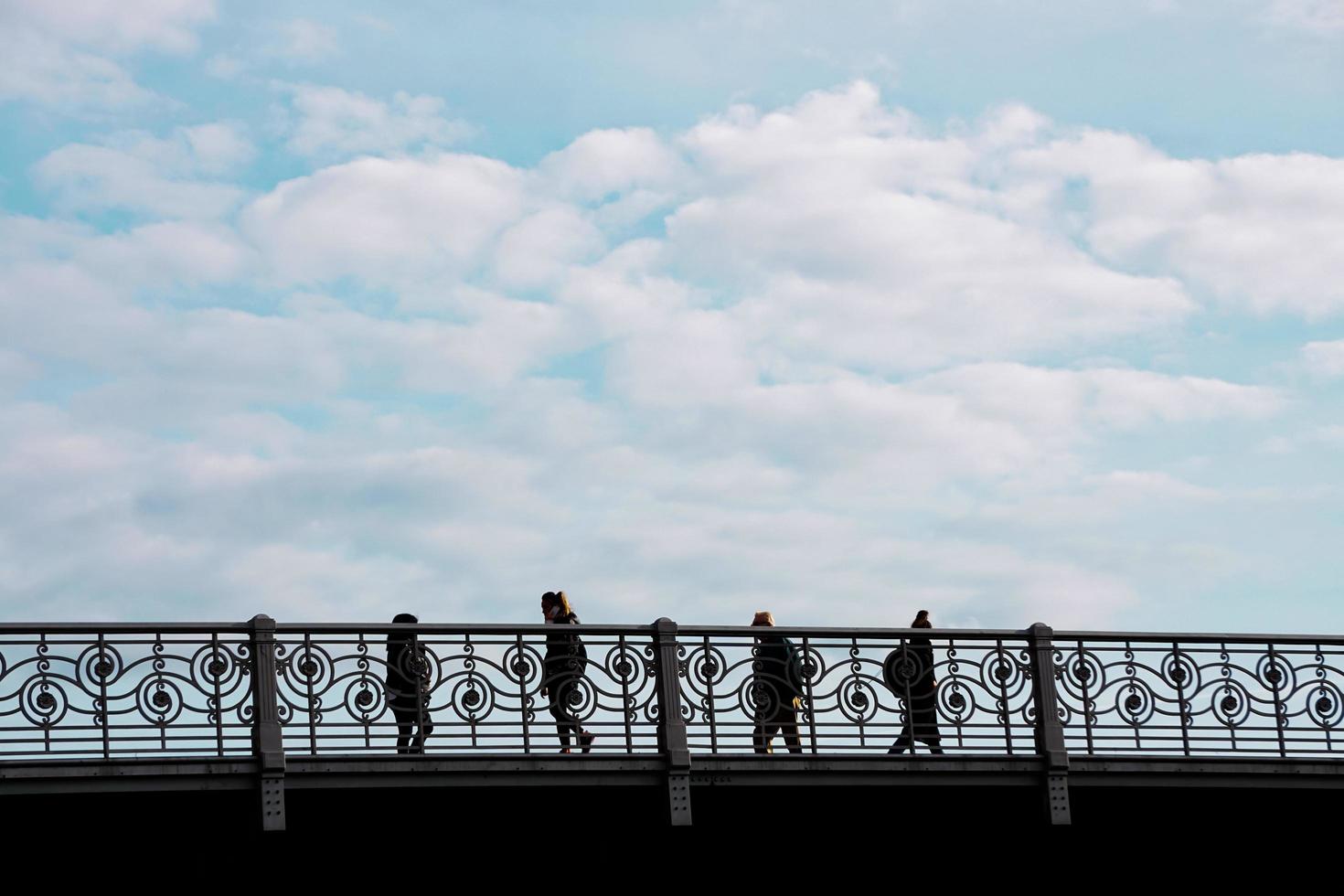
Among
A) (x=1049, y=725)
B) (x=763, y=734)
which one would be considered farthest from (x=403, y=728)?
(x=1049, y=725)

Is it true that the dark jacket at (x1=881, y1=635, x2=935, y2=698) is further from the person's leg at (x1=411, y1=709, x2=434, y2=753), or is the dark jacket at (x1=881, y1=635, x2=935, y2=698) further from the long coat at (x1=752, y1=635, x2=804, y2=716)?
the person's leg at (x1=411, y1=709, x2=434, y2=753)

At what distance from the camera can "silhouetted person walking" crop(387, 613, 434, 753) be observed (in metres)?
18.1

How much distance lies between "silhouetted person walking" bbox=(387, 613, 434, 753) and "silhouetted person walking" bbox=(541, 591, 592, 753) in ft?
3.69

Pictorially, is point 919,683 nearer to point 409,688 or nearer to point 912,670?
point 912,670

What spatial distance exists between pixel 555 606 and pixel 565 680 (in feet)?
4.31

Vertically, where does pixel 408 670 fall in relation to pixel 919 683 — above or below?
above

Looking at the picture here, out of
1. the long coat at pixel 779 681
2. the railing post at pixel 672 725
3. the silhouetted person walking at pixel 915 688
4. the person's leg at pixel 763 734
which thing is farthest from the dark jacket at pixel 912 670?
the railing post at pixel 672 725

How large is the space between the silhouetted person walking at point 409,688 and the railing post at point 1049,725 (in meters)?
5.99

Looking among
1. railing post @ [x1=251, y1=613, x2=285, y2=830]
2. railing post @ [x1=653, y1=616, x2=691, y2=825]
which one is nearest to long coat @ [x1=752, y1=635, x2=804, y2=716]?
railing post @ [x1=653, y1=616, x2=691, y2=825]

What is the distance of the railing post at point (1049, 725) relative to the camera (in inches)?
771

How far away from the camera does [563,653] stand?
1897cm

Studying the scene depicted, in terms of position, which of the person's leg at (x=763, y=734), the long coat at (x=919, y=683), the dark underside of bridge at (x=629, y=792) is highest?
the long coat at (x=919, y=683)

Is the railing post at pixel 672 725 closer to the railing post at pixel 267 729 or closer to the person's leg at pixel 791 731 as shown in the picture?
the person's leg at pixel 791 731

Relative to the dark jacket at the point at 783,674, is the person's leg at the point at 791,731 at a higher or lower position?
lower
